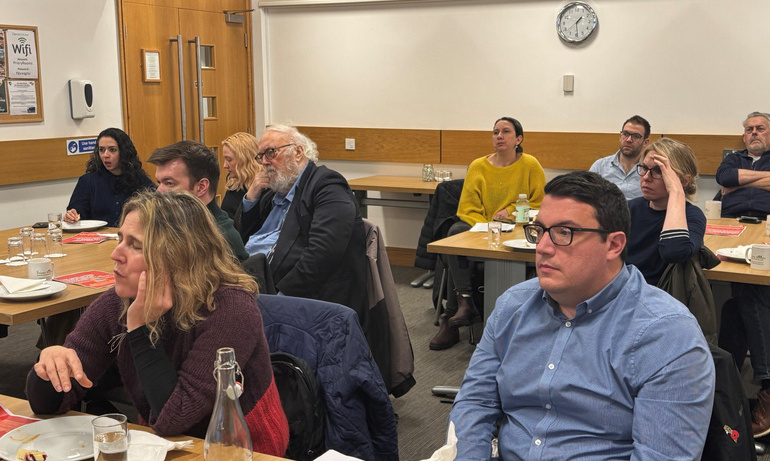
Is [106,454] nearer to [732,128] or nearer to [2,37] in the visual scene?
[2,37]

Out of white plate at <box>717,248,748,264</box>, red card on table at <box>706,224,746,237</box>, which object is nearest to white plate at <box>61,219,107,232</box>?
white plate at <box>717,248,748,264</box>

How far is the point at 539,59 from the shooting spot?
6.23m

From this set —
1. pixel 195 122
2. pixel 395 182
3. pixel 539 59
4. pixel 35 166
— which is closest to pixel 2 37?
pixel 35 166

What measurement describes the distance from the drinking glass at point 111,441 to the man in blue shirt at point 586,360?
31.2 inches

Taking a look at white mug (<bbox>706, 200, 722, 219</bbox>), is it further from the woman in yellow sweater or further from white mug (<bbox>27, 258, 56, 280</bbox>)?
white mug (<bbox>27, 258, 56, 280</bbox>)

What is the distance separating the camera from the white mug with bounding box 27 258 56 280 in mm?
3012

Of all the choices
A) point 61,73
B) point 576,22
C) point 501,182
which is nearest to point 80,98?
point 61,73

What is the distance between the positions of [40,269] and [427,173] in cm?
394

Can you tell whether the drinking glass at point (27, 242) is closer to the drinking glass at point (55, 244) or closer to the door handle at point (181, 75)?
the drinking glass at point (55, 244)

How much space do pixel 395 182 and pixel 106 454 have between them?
16.9 feet

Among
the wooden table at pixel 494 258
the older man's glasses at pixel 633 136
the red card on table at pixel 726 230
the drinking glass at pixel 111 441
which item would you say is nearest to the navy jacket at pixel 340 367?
the drinking glass at pixel 111 441

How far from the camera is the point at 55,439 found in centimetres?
162

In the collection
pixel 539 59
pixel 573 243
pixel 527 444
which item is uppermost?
pixel 539 59

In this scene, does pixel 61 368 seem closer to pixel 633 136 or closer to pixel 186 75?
pixel 633 136
